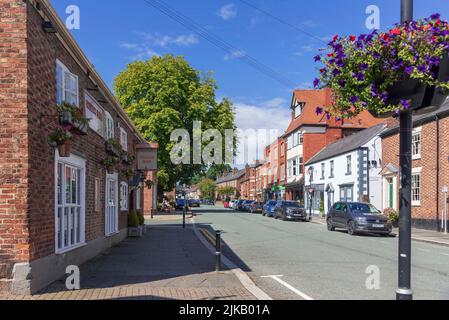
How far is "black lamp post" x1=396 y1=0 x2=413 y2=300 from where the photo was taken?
460 cm

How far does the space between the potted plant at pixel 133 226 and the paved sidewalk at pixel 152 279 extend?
4818 millimetres

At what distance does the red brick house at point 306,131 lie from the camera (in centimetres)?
4978

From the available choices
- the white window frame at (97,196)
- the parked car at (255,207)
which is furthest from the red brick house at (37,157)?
the parked car at (255,207)

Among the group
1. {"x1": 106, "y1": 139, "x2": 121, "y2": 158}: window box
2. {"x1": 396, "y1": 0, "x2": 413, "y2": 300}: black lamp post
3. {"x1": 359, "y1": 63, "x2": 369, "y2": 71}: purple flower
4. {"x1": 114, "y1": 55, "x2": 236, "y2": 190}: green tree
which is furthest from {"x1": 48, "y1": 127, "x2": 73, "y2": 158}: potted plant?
{"x1": 114, "y1": 55, "x2": 236, "y2": 190}: green tree

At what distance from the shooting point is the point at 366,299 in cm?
786

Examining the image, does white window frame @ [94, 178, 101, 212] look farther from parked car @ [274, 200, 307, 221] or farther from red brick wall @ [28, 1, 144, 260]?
parked car @ [274, 200, 307, 221]

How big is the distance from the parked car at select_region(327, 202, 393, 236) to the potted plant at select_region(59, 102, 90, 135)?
15774mm

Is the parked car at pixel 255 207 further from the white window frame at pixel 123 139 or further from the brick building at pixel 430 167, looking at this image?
the white window frame at pixel 123 139

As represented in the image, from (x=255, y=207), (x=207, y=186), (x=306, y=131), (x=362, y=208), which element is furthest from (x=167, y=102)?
(x=207, y=186)
